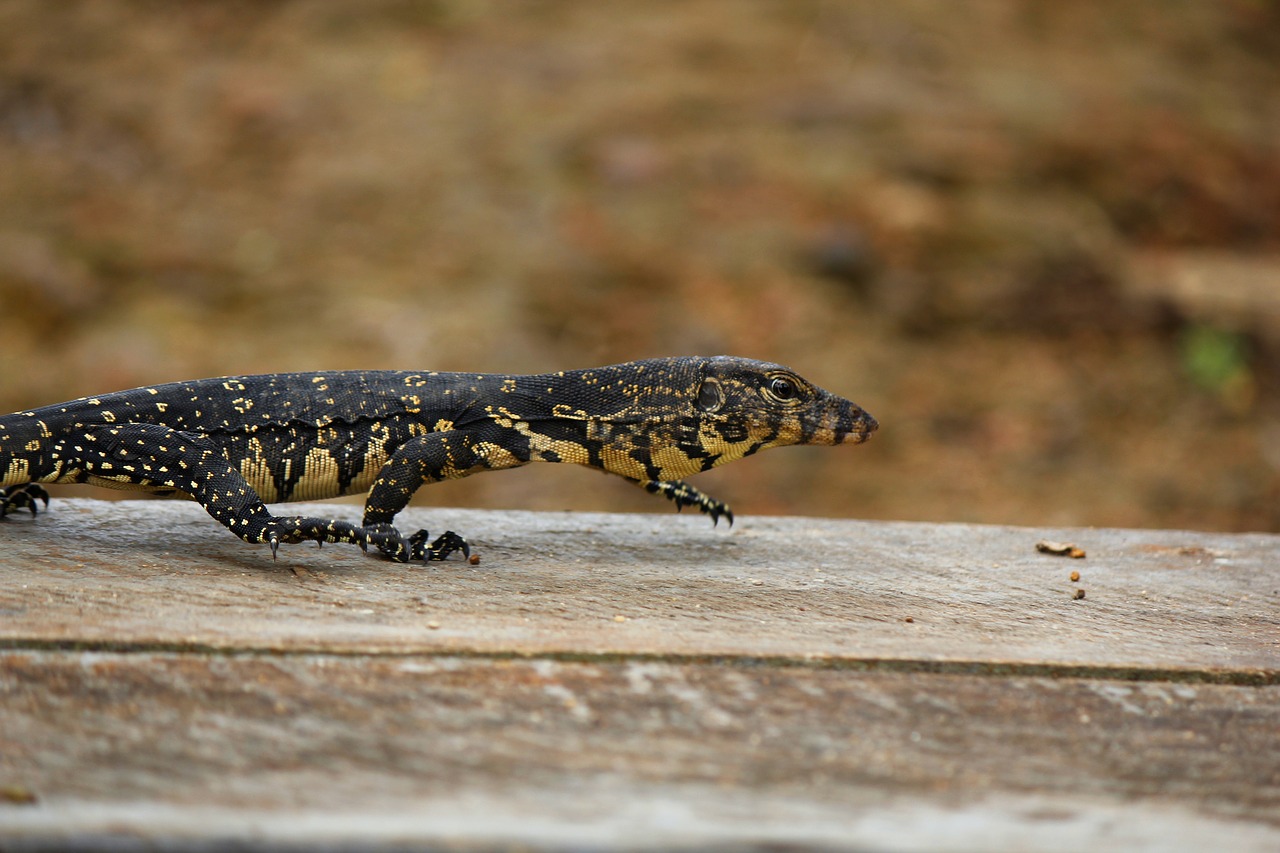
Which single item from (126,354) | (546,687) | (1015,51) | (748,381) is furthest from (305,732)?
(1015,51)

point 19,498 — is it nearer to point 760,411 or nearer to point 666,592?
point 666,592

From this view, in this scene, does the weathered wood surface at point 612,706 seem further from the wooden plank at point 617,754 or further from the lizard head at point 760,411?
the lizard head at point 760,411

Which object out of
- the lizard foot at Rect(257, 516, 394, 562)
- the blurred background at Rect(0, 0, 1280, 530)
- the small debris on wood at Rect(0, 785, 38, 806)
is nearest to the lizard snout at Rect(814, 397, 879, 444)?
the lizard foot at Rect(257, 516, 394, 562)

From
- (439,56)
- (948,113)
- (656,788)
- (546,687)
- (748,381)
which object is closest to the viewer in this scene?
(656,788)

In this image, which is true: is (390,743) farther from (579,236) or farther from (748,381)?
(579,236)

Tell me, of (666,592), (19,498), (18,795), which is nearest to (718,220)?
(19,498)

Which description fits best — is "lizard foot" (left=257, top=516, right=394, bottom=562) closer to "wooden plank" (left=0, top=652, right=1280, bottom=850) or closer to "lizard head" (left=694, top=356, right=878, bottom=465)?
"lizard head" (left=694, top=356, right=878, bottom=465)
